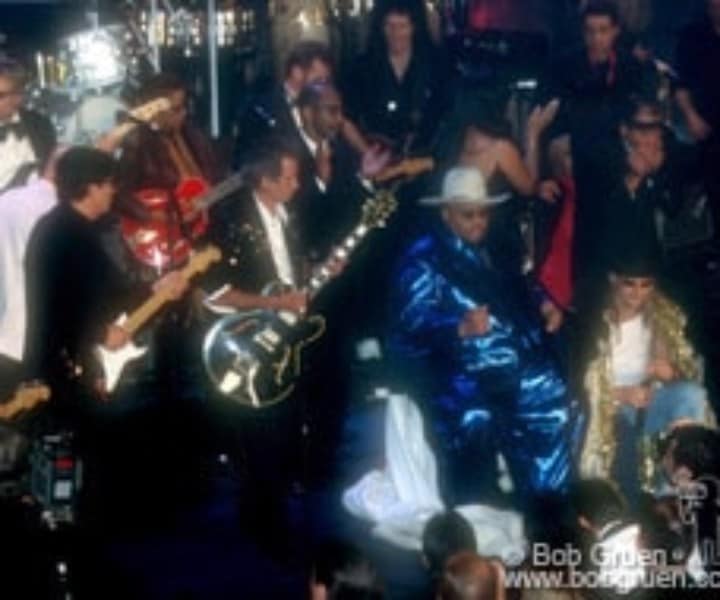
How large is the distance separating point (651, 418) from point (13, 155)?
187 inches

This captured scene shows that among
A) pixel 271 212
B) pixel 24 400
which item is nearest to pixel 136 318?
pixel 271 212

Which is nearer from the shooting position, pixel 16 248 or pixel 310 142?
pixel 16 248

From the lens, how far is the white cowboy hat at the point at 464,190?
28.1ft

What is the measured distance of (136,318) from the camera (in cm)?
952

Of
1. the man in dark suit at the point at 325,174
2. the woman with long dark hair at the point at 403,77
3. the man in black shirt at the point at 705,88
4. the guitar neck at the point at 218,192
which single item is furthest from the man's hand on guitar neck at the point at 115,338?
the man in black shirt at the point at 705,88

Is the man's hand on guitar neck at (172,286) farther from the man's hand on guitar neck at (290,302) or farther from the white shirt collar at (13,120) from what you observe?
the white shirt collar at (13,120)

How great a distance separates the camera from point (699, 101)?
36.4 ft

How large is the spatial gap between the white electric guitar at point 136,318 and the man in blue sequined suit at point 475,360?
149 cm

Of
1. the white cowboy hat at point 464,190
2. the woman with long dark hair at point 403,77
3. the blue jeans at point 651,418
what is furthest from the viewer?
the woman with long dark hair at point 403,77

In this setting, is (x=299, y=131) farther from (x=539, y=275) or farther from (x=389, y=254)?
(x=539, y=275)

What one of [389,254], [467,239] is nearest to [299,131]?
[389,254]

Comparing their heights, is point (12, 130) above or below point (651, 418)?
above

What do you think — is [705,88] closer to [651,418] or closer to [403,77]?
[403,77]

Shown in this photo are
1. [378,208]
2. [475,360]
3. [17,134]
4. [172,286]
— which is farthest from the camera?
[17,134]
